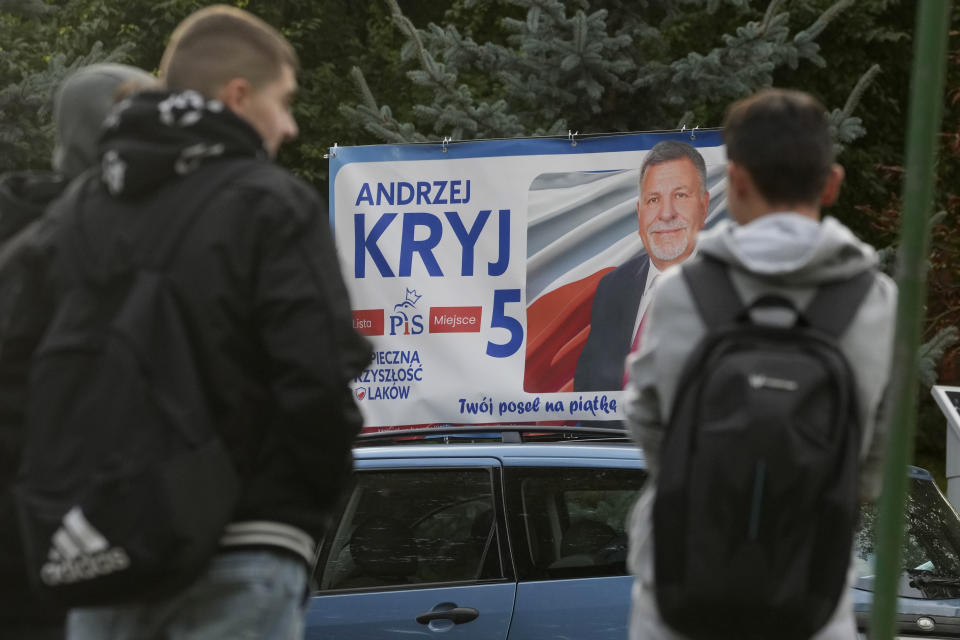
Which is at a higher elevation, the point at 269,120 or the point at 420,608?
the point at 269,120

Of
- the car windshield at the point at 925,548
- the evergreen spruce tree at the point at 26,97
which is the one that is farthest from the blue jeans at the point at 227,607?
the evergreen spruce tree at the point at 26,97

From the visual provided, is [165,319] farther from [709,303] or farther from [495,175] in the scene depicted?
[495,175]

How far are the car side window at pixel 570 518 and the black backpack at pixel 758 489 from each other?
279 cm

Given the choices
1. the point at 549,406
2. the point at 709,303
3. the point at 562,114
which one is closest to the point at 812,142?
the point at 709,303

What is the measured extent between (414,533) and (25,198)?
288cm

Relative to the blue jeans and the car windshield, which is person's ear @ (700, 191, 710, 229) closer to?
the car windshield

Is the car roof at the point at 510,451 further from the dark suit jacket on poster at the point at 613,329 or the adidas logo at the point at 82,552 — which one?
the adidas logo at the point at 82,552

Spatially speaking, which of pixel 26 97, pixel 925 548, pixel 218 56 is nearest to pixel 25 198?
pixel 218 56

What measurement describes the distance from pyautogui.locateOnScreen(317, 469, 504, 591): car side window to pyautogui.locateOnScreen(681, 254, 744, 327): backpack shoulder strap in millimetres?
2907

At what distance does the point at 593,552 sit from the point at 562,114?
175 inches

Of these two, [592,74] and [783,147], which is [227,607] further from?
[592,74]

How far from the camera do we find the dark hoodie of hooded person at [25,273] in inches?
96.2

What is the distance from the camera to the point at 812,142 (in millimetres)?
2643

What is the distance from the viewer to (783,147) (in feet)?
8.63
